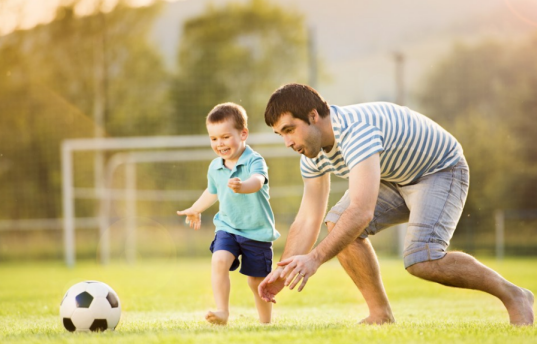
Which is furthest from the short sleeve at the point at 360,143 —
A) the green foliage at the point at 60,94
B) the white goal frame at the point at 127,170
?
the green foliage at the point at 60,94

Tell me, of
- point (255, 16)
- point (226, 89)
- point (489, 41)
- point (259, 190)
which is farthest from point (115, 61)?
point (259, 190)

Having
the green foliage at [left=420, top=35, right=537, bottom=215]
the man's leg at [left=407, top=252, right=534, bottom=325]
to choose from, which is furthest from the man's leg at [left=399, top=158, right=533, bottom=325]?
the green foliage at [left=420, top=35, right=537, bottom=215]

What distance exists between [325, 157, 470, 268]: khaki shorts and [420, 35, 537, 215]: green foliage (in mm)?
17677

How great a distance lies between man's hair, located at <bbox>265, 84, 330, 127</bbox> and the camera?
426cm

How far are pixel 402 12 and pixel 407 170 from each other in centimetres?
3175

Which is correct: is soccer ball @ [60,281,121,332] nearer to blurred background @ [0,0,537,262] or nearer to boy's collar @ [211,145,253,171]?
boy's collar @ [211,145,253,171]

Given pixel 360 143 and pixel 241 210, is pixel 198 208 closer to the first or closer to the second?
pixel 241 210

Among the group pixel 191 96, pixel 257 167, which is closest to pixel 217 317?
pixel 257 167

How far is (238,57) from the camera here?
2831 cm

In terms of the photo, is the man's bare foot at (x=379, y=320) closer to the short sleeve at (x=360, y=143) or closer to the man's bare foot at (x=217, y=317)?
the man's bare foot at (x=217, y=317)

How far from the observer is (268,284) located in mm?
4113

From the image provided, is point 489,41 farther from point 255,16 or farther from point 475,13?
point 255,16

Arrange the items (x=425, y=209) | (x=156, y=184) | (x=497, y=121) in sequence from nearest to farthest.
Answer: (x=425, y=209) → (x=156, y=184) → (x=497, y=121)

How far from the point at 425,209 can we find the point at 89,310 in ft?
6.77
